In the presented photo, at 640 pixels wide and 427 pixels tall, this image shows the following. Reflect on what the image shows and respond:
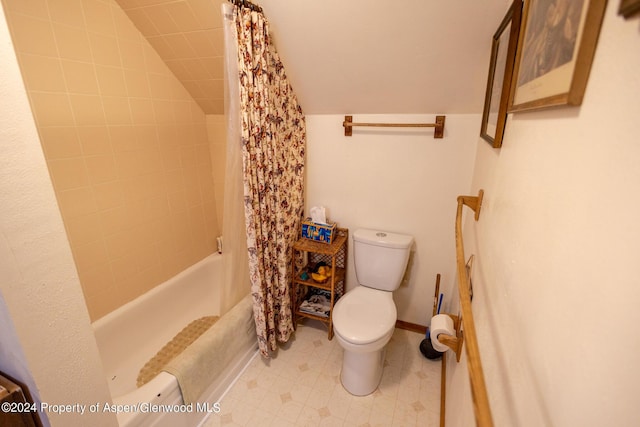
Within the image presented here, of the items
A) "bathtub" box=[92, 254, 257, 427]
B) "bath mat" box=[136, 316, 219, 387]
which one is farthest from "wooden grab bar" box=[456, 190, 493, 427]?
"bath mat" box=[136, 316, 219, 387]

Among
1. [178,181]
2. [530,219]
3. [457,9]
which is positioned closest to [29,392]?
[530,219]

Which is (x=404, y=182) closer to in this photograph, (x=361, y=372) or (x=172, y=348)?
(x=361, y=372)

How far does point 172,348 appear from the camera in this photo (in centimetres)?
196

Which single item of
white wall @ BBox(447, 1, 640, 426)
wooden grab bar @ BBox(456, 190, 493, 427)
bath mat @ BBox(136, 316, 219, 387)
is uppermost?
white wall @ BBox(447, 1, 640, 426)

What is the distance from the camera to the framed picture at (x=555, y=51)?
1.29 feet

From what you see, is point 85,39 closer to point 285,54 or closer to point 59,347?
point 285,54

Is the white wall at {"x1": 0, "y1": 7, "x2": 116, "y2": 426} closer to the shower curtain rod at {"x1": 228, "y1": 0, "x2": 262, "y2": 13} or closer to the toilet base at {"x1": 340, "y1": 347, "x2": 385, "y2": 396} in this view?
the shower curtain rod at {"x1": 228, "y1": 0, "x2": 262, "y2": 13}

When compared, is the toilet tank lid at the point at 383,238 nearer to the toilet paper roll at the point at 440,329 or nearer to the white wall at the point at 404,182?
the white wall at the point at 404,182

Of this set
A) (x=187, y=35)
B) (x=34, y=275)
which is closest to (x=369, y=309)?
(x=34, y=275)

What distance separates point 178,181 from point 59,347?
63.9 inches

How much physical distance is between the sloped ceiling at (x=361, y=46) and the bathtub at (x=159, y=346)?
144 cm

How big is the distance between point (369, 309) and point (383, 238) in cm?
49

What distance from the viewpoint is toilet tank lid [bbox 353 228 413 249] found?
1.95 meters

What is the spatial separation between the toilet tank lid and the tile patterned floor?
2.63 ft
